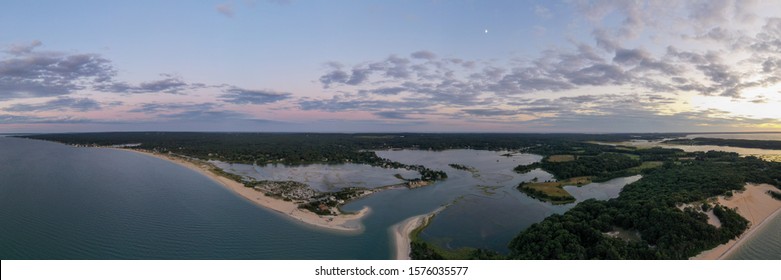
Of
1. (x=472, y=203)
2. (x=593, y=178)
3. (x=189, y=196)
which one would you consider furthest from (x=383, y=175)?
(x=593, y=178)

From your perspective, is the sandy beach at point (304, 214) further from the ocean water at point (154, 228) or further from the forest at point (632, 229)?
the forest at point (632, 229)

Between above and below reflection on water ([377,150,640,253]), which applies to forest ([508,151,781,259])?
above

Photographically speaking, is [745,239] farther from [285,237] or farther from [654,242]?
[285,237]

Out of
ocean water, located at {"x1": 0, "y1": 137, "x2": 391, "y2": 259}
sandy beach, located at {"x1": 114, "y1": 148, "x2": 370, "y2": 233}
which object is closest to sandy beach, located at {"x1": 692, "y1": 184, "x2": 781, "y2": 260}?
ocean water, located at {"x1": 0, "y1": 137, "x2": 391, "y2": 259}

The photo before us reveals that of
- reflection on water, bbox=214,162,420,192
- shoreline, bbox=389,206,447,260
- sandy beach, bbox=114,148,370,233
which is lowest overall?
shoreline, bbox=389,206,447,260

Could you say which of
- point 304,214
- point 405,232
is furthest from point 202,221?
point 405,232

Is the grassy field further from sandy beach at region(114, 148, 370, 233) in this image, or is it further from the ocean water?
the ocean water
